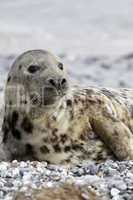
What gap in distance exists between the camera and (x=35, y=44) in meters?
16.1

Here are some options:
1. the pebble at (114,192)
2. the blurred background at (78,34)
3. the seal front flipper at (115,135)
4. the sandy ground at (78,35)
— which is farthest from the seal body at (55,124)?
the blurred background at (78,34)

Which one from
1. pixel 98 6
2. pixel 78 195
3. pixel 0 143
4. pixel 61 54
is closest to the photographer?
pixel 78 195

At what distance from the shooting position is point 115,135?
22.1 ft

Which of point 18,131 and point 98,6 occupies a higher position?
point 98,6

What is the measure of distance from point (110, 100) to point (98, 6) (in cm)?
1230

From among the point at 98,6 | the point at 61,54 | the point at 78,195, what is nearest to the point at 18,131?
the point at 78,195

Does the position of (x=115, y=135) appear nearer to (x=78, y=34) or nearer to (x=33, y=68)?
(x=33, y=68)

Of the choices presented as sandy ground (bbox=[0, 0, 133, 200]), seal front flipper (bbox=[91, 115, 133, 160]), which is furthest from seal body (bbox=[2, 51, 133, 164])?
sandy ground (bbox=[0, 0, 133, 200])

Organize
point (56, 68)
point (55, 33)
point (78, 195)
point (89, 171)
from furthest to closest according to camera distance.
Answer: point (55, 33) < point (56, 68) < point (89, 171) < point (78, 195)

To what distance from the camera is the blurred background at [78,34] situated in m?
14.0

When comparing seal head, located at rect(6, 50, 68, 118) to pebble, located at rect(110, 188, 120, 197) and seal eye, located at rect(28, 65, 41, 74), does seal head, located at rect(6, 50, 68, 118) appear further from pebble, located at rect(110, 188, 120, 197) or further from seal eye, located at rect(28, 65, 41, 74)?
pebble, located at rect(110, 188, 120, 197)

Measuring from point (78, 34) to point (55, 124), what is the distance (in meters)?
10.5

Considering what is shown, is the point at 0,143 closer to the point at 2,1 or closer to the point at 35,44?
the point at 35,44

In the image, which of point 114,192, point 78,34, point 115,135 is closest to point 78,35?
point 78,34
